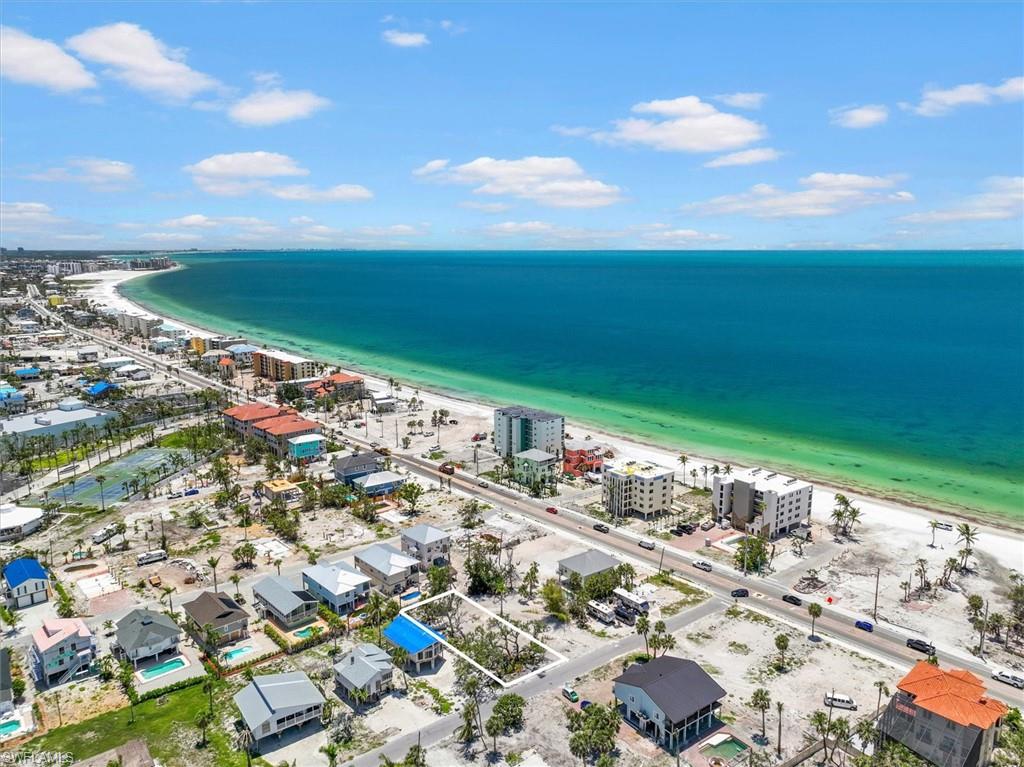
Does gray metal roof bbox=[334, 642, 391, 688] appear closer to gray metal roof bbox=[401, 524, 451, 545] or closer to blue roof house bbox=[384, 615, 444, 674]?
blue roof house bbox=[384, 615, 444, 674]

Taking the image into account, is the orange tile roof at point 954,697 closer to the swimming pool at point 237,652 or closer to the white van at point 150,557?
the swimming pool at point 237,652

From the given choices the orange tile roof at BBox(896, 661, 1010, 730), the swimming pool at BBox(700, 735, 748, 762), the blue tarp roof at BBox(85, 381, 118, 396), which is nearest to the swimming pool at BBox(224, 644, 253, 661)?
the swimming pool at BBox(700, 735, 748, 762)

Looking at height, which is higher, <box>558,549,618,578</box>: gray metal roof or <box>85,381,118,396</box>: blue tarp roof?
<box>85,381,118,396</box>: blue tarp roof

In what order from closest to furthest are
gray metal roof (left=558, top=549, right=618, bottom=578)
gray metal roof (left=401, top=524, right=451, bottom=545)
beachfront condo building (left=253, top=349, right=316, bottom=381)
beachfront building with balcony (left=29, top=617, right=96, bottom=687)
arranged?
beachfront building with balcony (left=29, top=617, right=96, bottom=687), gray metal roof (left=558, top=549, right=618, bottom=578), gray metal roof (left=401, top=524, right=451, bottom=545), beachfront condo building (left=253, top=349, right=316, bottom=381)

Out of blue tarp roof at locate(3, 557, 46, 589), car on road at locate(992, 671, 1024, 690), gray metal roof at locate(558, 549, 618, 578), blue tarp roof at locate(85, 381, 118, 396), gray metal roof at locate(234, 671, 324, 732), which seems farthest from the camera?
blue tarp roof at locate(85, 381, 118, 396)

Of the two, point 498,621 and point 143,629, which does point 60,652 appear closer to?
point 143,629

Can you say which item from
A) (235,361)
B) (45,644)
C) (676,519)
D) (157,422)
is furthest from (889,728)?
(235,361)

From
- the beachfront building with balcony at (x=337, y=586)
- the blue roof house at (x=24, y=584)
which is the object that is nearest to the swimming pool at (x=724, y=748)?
the beachfront building with balcony at (x=337, y=586)

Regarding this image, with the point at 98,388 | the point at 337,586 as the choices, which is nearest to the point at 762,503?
the point at 337,586
